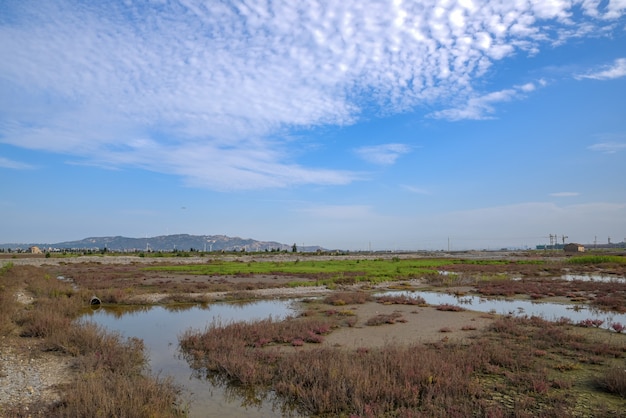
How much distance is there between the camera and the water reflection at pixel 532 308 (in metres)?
23.2

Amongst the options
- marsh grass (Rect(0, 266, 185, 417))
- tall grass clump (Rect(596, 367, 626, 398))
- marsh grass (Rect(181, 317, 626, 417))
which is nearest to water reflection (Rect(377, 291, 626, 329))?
marsh grass (Rect(181, 317, 626, 417))

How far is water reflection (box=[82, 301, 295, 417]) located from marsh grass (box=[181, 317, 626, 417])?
1.99ft

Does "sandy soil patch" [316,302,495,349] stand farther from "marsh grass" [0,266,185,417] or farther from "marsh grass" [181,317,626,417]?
"marsh grass" [0,266,185,417]

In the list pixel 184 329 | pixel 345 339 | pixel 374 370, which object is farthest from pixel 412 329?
pixel 184 329

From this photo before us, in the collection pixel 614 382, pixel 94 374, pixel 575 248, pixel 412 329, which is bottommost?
pixel 412 329

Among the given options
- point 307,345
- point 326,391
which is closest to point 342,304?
point 307,345

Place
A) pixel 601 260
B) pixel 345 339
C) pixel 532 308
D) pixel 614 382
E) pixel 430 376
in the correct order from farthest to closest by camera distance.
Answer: pixel 601 260, pixel 532 308, pixel 345 339, pixel 430 376, pixel 614 382

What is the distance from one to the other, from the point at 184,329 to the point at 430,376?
45.9 feet

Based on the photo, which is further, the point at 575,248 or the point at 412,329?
the point at 575,248

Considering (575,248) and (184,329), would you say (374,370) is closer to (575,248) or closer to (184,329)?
(184,329)

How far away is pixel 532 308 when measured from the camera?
2752cm

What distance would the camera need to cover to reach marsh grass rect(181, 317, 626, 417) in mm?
9384

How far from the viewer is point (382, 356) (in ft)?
42.1

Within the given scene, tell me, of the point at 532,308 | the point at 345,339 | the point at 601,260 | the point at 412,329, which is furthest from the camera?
the point at 601,260
